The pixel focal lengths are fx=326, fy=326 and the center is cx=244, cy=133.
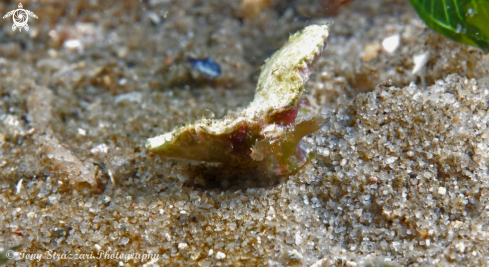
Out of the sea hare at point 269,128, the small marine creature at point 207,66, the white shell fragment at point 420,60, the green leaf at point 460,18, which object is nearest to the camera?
the sea hare at point 269,128

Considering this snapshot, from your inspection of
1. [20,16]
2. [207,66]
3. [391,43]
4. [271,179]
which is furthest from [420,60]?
[20,16]

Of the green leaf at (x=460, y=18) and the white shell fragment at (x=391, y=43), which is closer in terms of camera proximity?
the green leaf at (x=460, y=18)

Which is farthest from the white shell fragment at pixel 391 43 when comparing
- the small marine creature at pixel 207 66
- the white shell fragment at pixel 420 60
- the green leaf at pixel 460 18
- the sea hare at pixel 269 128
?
the small marine creature at pixel 207 66

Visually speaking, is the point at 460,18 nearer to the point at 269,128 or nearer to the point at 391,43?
the point at 391,43

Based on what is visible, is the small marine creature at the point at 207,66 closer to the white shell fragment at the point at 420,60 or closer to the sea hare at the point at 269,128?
the sea hare at the point at 269,128

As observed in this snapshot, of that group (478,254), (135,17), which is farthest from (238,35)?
(478,254)

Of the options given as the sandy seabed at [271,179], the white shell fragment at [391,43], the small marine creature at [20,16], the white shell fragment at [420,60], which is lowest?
the sandy seabed at [271,179]
